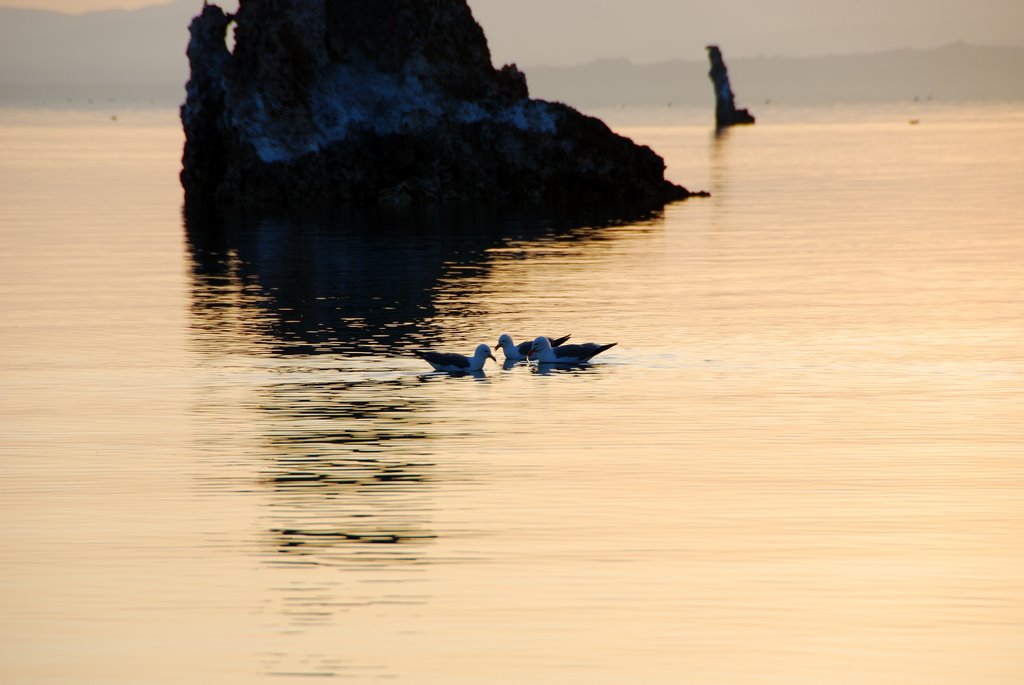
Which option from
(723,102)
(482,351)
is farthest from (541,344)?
(723,102)

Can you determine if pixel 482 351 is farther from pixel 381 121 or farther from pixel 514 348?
pixel 381 121

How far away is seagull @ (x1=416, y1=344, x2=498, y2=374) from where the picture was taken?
25.0 meters

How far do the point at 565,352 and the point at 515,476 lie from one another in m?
8.09

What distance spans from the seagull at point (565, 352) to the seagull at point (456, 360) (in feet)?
3.05

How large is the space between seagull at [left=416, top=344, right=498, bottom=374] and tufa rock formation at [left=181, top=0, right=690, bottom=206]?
43.1m

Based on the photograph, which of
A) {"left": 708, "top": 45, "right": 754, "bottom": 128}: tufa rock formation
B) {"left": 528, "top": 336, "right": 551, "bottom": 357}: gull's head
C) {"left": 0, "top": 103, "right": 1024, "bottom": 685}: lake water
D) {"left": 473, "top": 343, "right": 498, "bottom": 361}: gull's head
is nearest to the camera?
{"left": 0, "top": 103, "right": 1024, "bottom": 685}: lake water

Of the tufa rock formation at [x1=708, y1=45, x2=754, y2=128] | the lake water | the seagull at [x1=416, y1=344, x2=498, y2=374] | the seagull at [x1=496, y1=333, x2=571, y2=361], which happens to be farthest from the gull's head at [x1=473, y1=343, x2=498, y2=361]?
the tufa rock formation at [x1=708, y1=45, x2=754, y2=128]

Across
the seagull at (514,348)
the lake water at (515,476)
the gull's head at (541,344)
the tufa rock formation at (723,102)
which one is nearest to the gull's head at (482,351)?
the lake water at (515,476)

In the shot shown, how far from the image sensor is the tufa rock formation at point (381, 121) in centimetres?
6869

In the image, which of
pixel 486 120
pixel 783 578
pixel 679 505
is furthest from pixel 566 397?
pixel 486 120

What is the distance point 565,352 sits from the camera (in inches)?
1009

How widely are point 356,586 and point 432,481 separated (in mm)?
3906

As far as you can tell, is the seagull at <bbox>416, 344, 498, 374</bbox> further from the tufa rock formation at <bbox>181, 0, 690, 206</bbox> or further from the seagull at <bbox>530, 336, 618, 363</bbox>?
the tufa rock formation at <bbox>181, 0, 690, 206</bbox>

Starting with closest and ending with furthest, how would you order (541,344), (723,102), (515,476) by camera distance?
(515,476) < (541,344) < (723,102)
